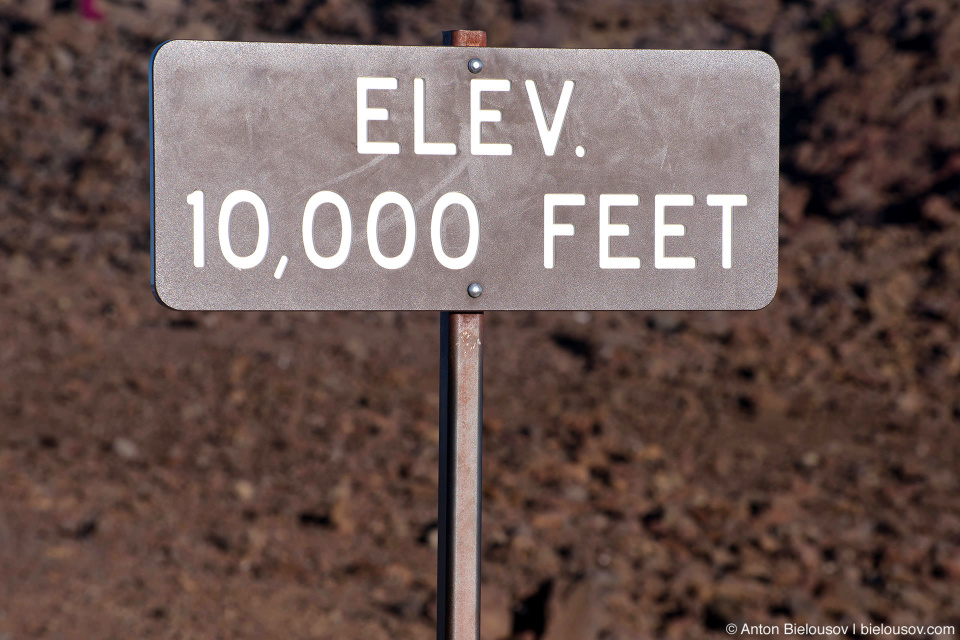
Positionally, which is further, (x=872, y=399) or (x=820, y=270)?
(x=820, y=270)

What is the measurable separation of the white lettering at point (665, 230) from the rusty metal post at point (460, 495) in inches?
14.9

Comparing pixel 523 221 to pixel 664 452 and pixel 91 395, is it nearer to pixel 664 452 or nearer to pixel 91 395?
pixel 664 452

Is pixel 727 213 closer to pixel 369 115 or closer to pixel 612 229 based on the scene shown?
pixel 612 229

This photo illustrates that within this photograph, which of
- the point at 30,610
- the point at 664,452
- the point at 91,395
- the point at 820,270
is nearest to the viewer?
the point at 30,610

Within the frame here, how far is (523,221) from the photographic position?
1751 mm

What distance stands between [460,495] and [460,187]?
519 mm

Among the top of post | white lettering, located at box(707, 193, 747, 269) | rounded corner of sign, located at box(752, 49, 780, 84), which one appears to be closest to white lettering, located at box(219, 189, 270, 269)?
the top of post

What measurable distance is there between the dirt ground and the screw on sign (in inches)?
A: 109

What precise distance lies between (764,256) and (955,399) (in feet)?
19.9

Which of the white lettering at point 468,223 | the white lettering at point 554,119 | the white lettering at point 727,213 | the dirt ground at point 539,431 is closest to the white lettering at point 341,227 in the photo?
the white lettering at point 468,223

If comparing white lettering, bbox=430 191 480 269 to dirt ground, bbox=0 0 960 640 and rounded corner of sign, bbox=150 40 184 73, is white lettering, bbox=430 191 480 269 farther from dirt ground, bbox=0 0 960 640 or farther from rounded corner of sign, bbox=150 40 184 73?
dirt ground, bbox=0 0 960 640

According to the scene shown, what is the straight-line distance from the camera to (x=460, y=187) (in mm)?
1725

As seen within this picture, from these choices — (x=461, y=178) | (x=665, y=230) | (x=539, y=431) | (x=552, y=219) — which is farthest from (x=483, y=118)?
(x=539, y=431)

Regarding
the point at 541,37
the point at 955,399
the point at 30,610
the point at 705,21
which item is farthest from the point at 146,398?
the point at 705,21
